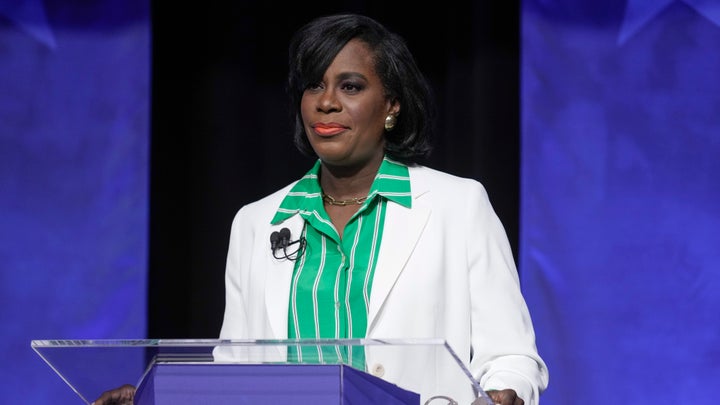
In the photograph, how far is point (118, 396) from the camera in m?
1.45

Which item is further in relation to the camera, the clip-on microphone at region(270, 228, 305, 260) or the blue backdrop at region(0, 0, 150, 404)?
the blue backdrop at region(0, 0, 150, 404)

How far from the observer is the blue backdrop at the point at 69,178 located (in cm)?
321

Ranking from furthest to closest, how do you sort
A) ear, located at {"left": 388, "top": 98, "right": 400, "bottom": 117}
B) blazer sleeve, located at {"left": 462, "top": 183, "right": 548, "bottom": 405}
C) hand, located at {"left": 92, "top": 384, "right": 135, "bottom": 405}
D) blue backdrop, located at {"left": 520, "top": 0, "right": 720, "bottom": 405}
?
blue backdrop, located at {"left": 520, "top": 0, "right": 720, "bottom": 405}, ear, located at {"left": 388, "top": 98, "right": 400, "bottom": 117}, blazer sleeve, located at {"left": 462, "top": 183, "right": 548, "bottom": 405}, hand, located at {"left": 92, "top": 384, "right": 135, "bottom": 405}

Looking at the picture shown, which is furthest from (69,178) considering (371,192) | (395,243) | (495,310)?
(495,310)

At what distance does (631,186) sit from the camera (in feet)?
10.1

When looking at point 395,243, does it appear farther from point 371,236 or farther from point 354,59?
point 354,59

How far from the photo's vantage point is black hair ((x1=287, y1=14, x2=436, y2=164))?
7.66ft

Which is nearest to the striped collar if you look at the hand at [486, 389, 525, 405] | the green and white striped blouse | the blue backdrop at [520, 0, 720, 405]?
the green and white striped blouse

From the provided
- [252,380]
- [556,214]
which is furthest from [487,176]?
[252,380]

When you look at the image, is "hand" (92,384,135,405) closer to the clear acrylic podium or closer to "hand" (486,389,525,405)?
the clear acrylic podium

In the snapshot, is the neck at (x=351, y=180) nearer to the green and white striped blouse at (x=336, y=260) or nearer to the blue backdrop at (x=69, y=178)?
the green and white striped blouse at (x=336, y=260)

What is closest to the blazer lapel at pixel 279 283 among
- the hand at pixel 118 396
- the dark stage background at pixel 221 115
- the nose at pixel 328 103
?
the nose at pixel 328 103

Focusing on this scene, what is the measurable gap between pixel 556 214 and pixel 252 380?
1885 mm

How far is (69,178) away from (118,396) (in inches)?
77.5
